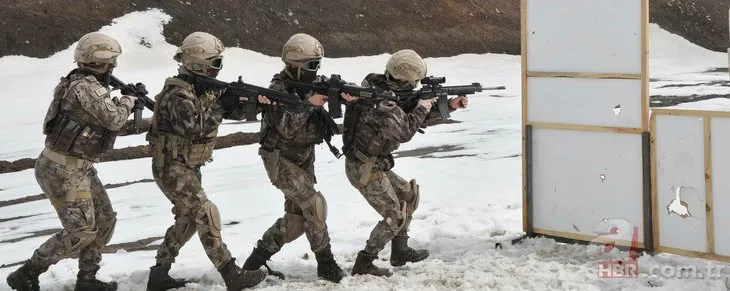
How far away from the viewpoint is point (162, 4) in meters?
29.6

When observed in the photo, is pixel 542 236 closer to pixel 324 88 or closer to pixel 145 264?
pixel 324 88

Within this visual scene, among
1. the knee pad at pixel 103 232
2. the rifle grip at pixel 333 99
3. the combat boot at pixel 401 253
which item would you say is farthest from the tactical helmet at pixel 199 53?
the combat boot at pixel 401 253

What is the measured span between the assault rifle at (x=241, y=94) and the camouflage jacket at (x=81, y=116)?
611 millimetres

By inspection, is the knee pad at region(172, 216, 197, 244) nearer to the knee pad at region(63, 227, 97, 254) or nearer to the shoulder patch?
the knee pad at region(63, 227, 97, 254)

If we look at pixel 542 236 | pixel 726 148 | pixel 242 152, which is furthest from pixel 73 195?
pixel 242 152

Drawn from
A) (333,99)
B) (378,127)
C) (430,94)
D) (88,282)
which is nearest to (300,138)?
(333,99)

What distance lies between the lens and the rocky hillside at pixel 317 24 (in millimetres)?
27266

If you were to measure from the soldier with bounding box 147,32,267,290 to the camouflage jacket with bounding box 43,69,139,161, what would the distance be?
1.08ft

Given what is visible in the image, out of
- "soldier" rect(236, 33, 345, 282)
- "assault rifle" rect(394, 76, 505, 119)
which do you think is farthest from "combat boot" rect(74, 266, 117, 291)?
"assault rifle" rect(394, 76, 505, 119)

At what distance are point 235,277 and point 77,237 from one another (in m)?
1.14

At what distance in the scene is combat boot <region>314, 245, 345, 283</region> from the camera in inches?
295

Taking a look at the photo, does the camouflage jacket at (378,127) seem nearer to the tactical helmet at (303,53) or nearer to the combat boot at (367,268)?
the tactical helmet at (303,53)

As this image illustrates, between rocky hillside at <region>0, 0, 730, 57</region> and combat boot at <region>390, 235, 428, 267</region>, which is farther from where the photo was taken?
rocky hillside at <region>0, 0, 730, 57</region>

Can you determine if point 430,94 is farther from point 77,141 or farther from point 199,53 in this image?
point 77,141
